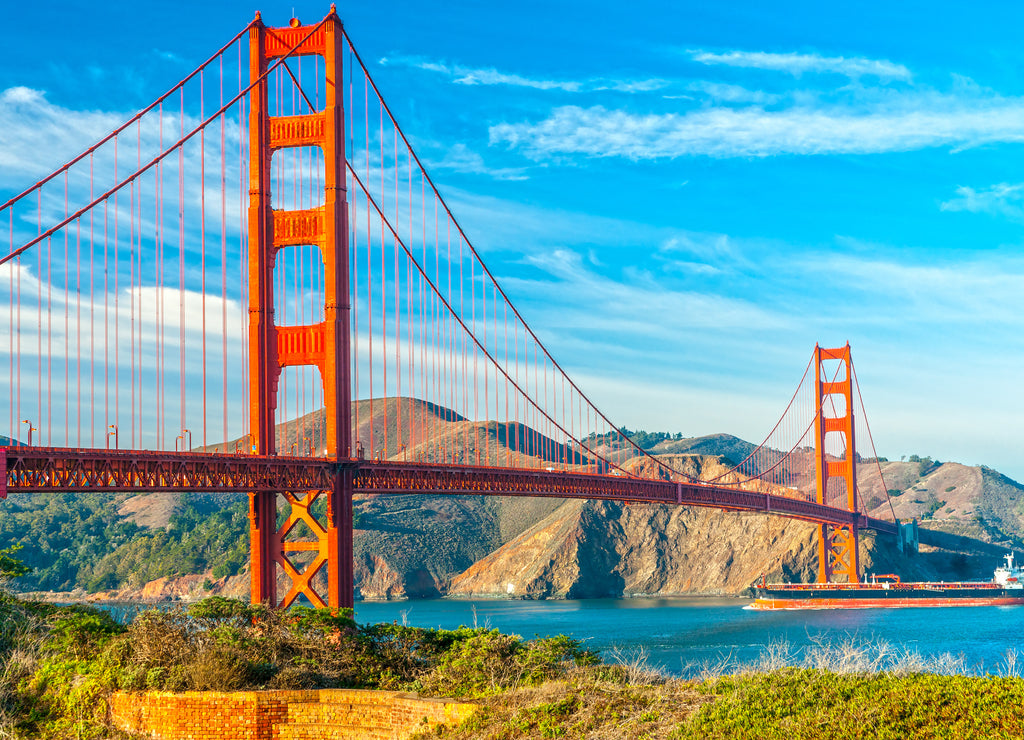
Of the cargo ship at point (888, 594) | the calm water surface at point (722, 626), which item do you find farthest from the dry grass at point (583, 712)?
the cargo ship at point (888, 594)

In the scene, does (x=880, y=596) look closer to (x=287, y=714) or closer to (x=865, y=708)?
(x=287, y=714)

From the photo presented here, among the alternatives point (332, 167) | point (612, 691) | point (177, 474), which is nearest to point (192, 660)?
point (612, 691)

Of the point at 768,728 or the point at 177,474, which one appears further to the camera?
the point at 177,474

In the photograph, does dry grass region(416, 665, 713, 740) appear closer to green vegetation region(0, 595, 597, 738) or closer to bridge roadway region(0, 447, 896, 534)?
green vegetation region(0, 595, 597, 738)

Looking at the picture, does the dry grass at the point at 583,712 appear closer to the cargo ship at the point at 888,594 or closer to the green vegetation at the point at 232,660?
the green vegetation at the point at 232,660

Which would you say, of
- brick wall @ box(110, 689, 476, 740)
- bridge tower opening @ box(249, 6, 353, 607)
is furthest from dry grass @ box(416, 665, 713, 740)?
bridge tower opening @ box(249, 6, 353, 607)

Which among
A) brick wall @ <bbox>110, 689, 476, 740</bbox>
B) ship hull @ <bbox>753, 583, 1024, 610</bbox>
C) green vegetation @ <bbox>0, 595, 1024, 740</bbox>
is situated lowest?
ship hull @ <bbox>753, 583, 1024, 610</bbox>

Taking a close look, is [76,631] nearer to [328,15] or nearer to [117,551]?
[328,15]
